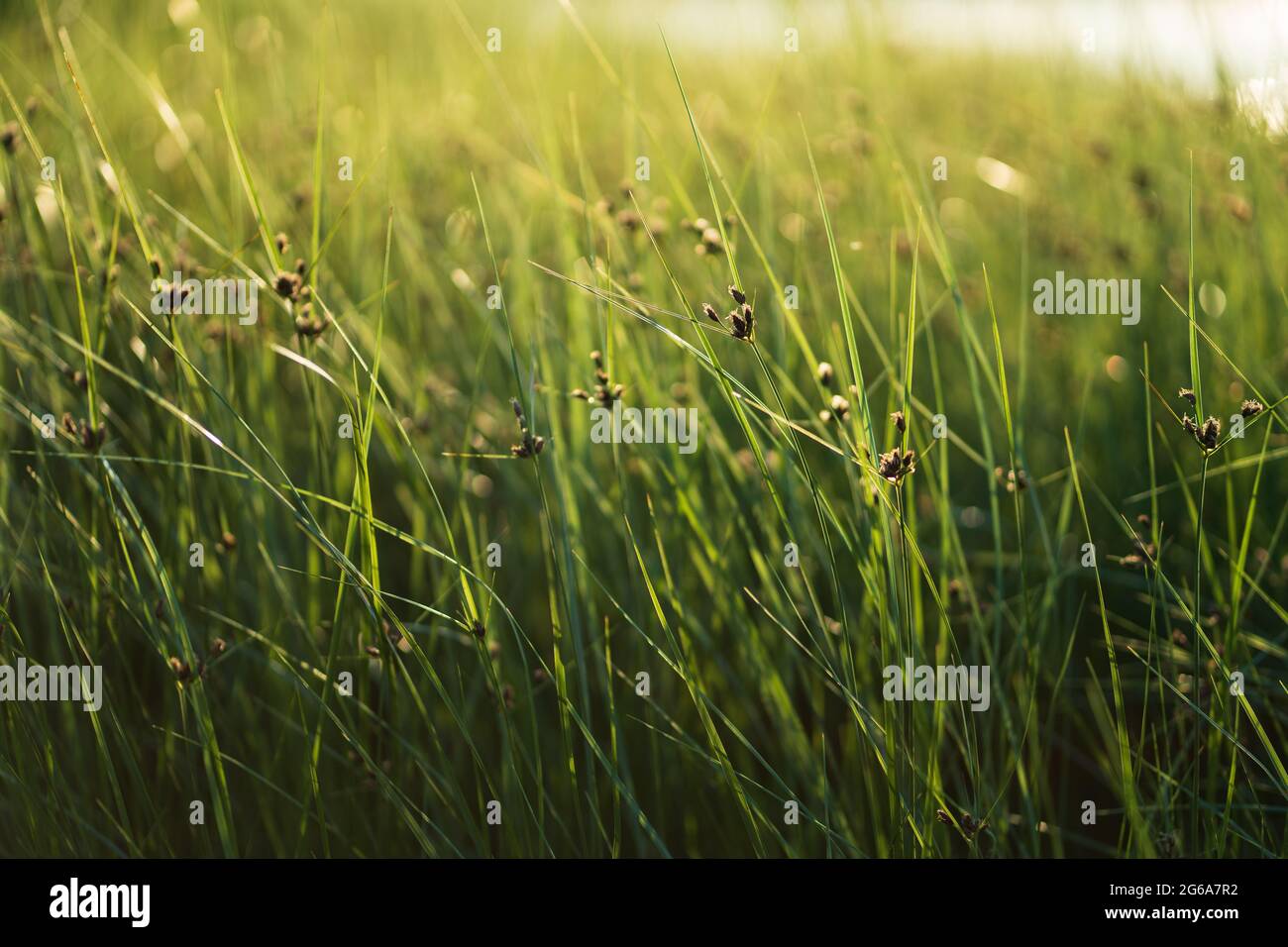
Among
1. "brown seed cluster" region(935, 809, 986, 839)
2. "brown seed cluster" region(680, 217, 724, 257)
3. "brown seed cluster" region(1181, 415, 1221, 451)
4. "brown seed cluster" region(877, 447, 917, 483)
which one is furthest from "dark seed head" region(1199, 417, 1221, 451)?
"brown seed cluster" region(680, 217, 724, 257)

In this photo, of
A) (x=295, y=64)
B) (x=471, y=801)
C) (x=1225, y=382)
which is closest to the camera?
(x=471, y=801)

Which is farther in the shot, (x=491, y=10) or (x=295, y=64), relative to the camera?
(x=491, y=10)

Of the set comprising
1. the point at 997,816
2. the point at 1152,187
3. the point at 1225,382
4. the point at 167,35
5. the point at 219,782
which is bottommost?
the point at 997,816

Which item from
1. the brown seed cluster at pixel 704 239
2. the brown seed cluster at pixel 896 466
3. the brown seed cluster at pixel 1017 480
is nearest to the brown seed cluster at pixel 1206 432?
the brown seed cluster at pixel 1017 480

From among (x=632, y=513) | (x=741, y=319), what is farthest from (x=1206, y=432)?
(x=632, y=513)

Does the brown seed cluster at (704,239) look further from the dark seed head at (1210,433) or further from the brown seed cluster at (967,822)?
the brown seed cluster at (967,822)

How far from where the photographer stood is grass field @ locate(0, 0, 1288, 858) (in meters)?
1.32

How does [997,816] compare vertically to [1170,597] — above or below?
below

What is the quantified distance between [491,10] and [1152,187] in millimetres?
2801

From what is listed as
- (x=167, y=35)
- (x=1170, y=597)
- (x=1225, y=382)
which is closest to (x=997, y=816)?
(x=1170, y=597)

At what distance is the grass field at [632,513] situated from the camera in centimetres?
132

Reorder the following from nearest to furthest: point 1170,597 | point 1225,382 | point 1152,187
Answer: point 1170,597
point 1225,382
point 1152,187
